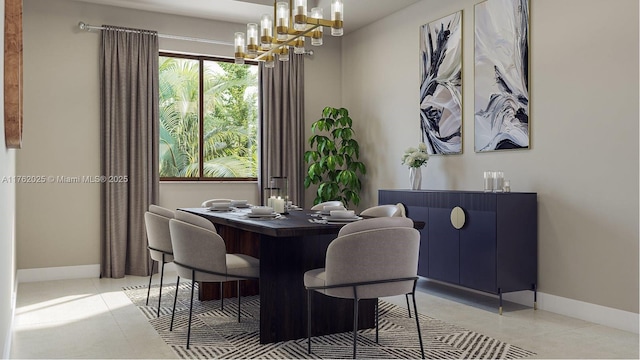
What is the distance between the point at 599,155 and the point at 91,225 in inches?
187

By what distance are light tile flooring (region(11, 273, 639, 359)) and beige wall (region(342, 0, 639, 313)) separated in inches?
15.9

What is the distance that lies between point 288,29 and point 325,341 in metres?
2.05

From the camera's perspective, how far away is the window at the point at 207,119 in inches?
250

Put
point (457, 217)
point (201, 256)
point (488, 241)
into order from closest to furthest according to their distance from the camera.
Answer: point (201, 256), point (488, 241), point (457, 217)

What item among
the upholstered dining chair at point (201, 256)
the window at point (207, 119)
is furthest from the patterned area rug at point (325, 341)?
the window at point (207, 119)

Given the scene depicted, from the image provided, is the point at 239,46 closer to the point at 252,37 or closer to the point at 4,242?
the point at 252,37

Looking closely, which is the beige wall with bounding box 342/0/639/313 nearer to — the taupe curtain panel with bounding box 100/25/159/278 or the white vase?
the white vase

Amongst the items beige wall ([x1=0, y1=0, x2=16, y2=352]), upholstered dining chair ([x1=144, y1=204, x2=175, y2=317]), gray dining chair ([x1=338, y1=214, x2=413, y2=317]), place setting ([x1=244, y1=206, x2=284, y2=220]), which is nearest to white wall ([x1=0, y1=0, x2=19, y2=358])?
beige wall ([x1=0, y1=0, x2=16, y2=352])

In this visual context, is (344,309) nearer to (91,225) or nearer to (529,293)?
(529,293)

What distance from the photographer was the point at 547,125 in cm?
437

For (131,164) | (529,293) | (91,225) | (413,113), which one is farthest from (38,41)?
(529,293)

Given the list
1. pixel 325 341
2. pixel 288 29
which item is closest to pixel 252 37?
pixel 288 29

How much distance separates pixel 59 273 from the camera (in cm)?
564

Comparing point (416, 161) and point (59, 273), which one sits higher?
point (416, 161)
